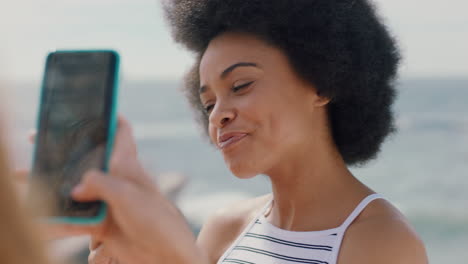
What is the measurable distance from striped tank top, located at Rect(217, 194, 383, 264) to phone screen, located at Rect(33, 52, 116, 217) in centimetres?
117

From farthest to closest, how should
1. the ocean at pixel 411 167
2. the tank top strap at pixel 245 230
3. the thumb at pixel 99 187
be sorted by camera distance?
the ocean at pixel 411 167
the tank top strap at pixel 245 230
the thumb at pixel 99 187

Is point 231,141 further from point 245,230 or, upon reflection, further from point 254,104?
point 245,230

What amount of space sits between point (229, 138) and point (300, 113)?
251 mm

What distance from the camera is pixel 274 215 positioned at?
2.24 m

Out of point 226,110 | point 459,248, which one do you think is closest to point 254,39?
point 226,110

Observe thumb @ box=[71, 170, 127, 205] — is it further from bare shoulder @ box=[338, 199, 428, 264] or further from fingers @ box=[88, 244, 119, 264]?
bare shoulder @ box=[338, 199, 428, 264]

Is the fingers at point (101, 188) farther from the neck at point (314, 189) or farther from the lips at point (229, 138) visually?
the neck at point (314, 189)

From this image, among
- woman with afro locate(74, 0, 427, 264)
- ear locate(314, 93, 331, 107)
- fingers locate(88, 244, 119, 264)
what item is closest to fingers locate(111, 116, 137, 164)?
fingers locate(88, 244, 119, 264)

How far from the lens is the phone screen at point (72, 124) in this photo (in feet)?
2.87

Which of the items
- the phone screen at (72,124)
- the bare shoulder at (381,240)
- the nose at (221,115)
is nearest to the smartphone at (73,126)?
the phone screen at (72,124)

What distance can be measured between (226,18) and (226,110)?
33 cm

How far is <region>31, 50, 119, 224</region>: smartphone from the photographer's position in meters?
0.88

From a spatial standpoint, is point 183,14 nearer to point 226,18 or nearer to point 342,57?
point 226,18

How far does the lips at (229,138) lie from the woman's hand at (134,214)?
1.06 metres
